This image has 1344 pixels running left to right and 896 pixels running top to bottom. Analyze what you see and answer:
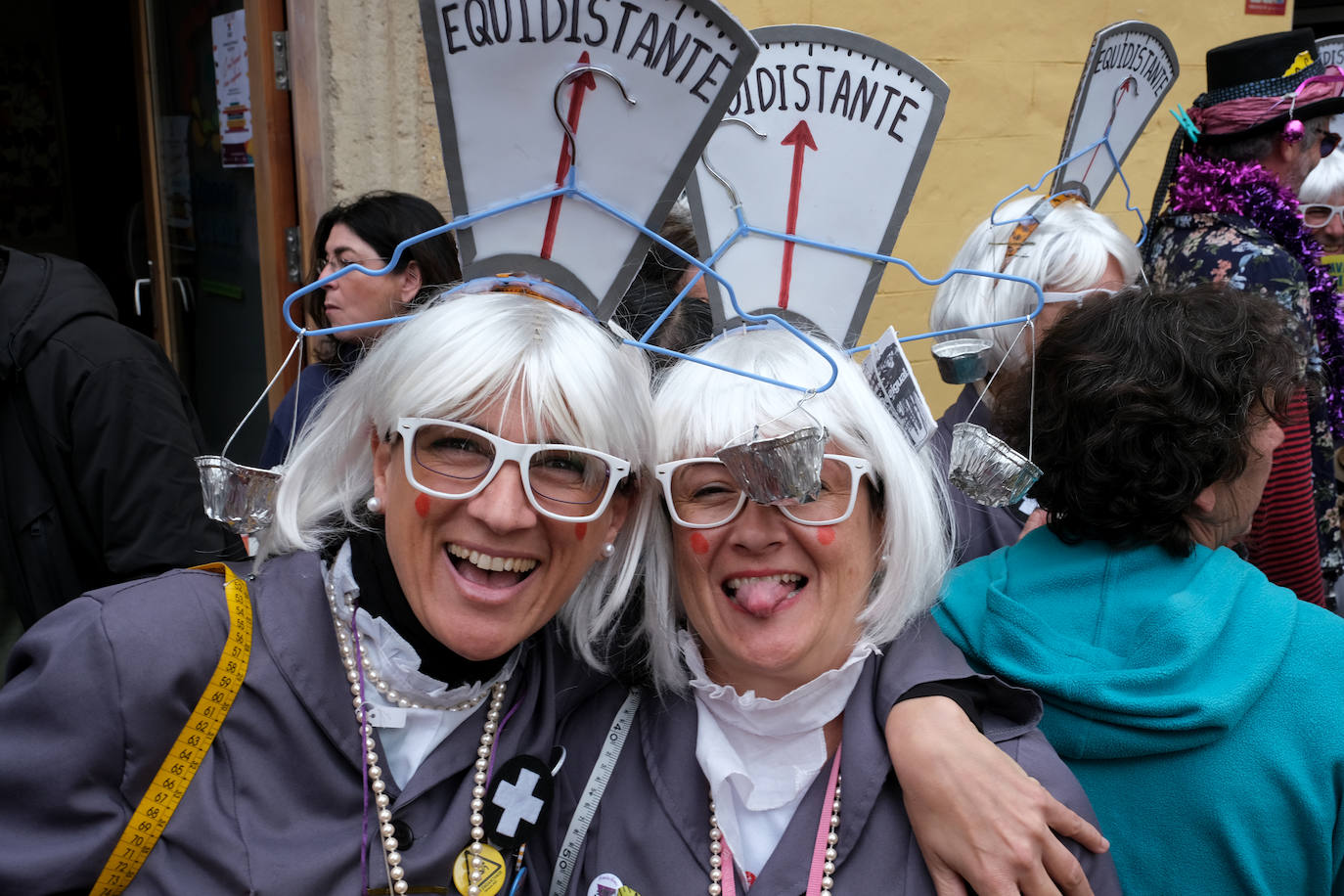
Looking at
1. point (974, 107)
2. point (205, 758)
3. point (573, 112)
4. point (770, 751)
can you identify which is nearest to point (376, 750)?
point (205, 758)

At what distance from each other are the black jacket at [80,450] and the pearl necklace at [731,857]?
1.49 m

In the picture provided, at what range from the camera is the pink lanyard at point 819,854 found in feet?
5.08

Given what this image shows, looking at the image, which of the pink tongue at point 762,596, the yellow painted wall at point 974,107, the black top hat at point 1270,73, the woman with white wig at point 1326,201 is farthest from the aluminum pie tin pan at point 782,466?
the woman with white wig at point 1326,201

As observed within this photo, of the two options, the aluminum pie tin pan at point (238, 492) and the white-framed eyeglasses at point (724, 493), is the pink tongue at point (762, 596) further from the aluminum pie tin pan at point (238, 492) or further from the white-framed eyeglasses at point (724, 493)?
the aluminum pie tin pan at point (238, 492)

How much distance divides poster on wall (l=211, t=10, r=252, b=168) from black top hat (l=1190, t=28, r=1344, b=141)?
10.8ft

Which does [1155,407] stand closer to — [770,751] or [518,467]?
[770,751]

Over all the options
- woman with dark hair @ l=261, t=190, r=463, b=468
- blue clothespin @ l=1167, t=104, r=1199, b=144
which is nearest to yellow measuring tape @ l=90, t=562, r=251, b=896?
woman with dark hair @ l=261, t=190, r=463, b=468

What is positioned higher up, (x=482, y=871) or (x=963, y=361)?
(x=963, y=361)

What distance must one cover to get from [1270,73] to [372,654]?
3.03 meters

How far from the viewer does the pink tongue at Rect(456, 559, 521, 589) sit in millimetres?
1604

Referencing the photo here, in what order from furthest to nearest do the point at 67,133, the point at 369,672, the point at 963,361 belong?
the point at 67,133 → the point at 963,361 → the point at 369,672

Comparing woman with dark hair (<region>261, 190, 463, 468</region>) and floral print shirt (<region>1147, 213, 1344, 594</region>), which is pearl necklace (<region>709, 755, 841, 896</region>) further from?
woman with dark hair (<region>261, 190, 463, 468</region>)

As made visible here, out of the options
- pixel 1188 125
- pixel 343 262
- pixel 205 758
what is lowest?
pixel 205 758

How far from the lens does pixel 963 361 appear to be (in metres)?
1.93
